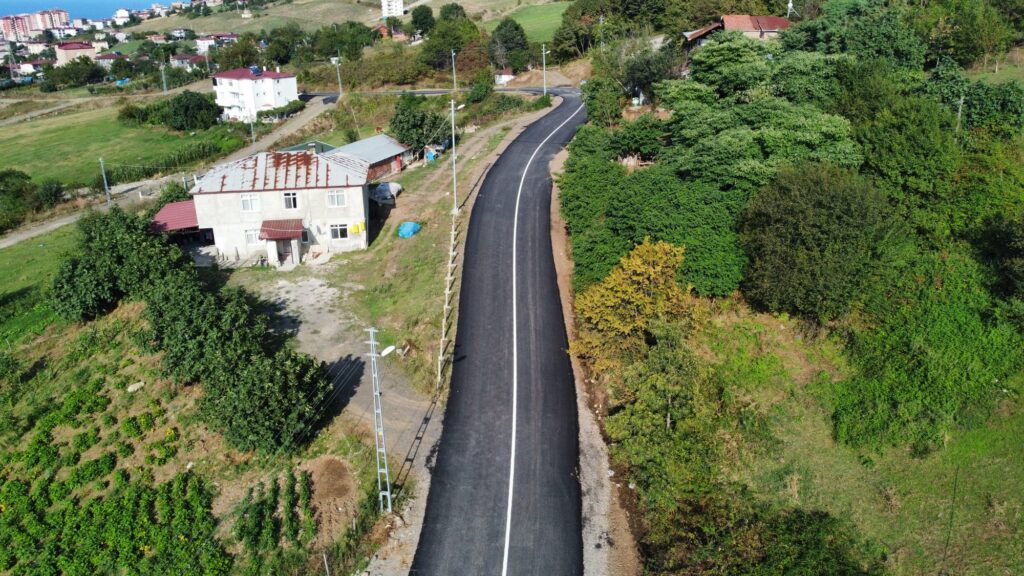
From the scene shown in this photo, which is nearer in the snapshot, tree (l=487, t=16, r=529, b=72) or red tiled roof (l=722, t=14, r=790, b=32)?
red tiled roof (l=722, t=14, r=790, b=32)

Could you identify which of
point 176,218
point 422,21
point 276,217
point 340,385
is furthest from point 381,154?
point 422,21

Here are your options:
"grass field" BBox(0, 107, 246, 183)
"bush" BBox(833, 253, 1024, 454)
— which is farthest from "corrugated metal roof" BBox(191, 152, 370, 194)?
"grass field" BBox(0, 107, 246, 183)

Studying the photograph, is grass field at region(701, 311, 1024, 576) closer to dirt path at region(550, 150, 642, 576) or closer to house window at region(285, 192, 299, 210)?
dirt path at region(550, 150, 642, 576)

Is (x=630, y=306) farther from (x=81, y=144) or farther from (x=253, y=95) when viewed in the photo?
(x=81, y=144)

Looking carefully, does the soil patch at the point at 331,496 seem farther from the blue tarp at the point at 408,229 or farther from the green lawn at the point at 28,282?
the green lawn at the point at 28,282

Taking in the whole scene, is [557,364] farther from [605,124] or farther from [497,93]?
[497,93]
